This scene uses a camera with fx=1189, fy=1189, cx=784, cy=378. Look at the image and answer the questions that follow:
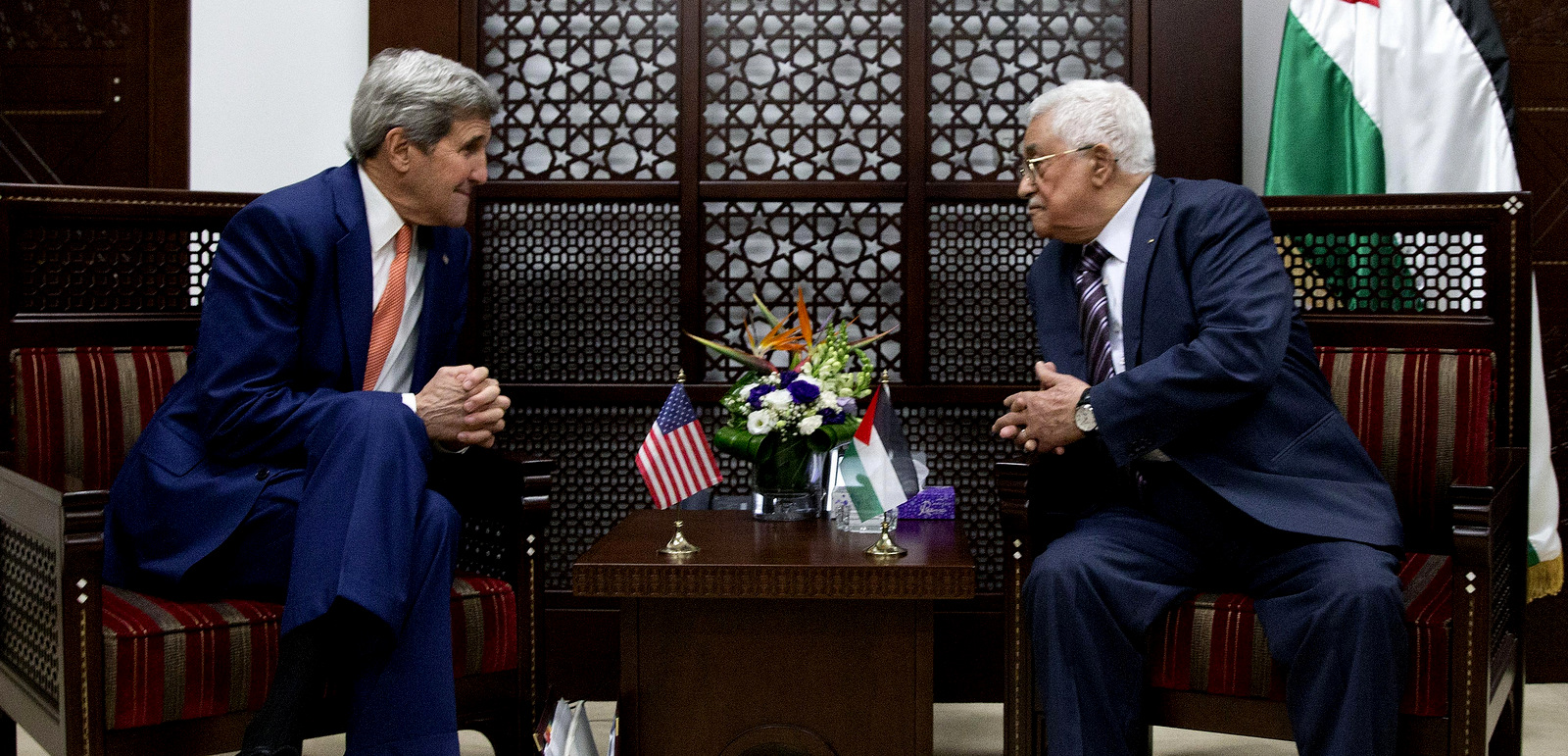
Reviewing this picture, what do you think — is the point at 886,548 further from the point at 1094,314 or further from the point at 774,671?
the point at 1094,314

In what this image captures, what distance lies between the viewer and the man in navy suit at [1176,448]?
1.95m

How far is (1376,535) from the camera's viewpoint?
2.13 metres

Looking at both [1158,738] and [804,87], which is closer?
[1158,738]

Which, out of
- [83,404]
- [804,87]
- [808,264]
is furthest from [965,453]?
[83,404]

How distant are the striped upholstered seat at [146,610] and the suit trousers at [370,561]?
0.09 m

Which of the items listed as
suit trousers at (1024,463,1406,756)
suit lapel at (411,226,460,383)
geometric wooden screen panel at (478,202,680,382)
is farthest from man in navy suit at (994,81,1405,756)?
suit lapel at (411,226,460,383)

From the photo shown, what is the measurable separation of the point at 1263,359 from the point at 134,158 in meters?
2.94

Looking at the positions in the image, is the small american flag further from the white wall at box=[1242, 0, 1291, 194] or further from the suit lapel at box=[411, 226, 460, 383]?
the white wall at box=[1242, 0, 1291, 194]

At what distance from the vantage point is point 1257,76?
3.22m

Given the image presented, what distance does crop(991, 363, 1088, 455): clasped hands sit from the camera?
2262mm

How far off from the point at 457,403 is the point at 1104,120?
4.63 ft

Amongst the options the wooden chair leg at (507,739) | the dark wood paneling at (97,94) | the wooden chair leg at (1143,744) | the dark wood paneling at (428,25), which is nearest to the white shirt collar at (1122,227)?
the wooden chair leg at (1143,744)

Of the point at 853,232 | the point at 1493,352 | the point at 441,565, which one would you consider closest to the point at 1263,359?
the point at 1493,352

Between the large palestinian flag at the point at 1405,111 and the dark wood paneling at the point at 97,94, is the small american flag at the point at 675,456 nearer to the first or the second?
the large palestinian flag at the point at 1405,111
